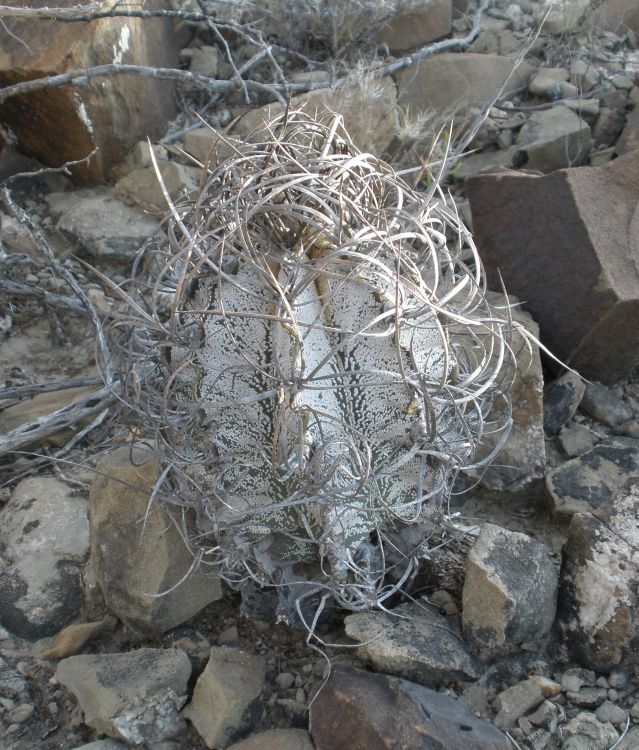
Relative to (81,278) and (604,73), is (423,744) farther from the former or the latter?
(604,73)

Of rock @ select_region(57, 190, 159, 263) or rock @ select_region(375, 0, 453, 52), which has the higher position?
rock @ select_region(375, 0, 453, 52)

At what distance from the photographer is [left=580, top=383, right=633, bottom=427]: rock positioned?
1821 mm

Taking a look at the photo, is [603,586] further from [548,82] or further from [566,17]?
[566,17]

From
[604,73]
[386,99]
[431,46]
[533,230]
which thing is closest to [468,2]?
[431,46]

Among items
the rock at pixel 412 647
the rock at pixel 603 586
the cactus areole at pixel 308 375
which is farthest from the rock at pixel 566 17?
the rock at pixel 412 647

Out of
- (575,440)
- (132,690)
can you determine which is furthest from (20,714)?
(575,440)

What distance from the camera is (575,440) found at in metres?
1.78

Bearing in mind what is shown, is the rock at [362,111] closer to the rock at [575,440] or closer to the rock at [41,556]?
the rock at [575,440]

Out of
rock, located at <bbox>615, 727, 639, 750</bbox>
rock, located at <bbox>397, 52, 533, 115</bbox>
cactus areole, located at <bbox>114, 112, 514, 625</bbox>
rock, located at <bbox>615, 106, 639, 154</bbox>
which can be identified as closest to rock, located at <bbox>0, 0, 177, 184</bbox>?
rock, located at <bbox>397, 52, 533, 115</bbox>

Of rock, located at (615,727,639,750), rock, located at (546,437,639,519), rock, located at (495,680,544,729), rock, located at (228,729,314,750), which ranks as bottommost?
rock, located at (546,437,639,519)

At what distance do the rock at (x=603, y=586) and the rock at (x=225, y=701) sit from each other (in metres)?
0.50

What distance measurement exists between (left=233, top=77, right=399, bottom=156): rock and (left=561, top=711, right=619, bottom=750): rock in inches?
64.5

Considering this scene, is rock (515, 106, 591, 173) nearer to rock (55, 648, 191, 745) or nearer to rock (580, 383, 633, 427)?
rock (580, 383, 633, 427)

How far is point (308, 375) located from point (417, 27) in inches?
87.9
